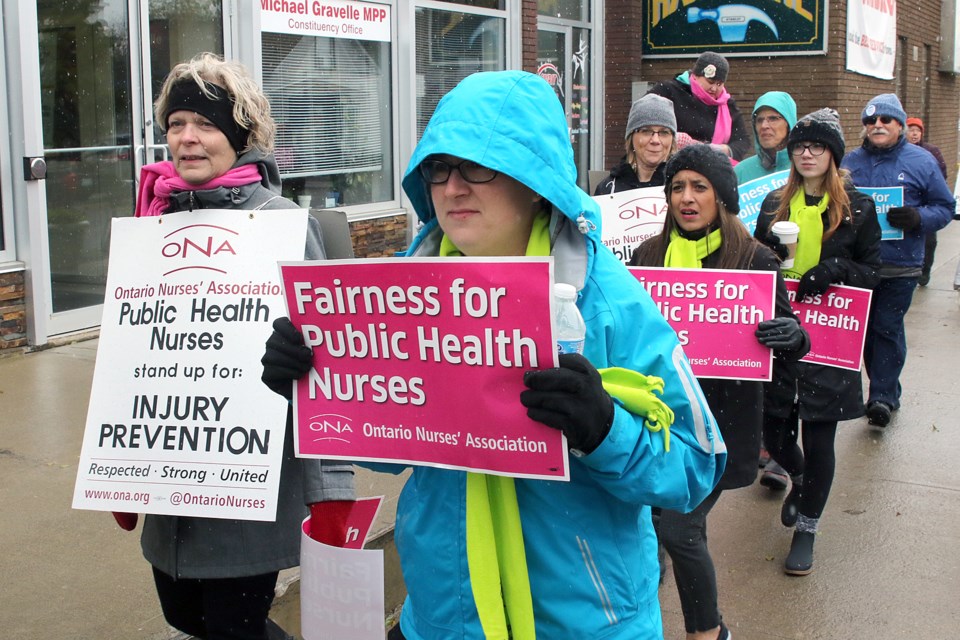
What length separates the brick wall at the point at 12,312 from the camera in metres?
7.16

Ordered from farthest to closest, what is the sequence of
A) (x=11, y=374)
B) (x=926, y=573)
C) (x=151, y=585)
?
(x=11, y=374) → (x=926, y=573) → (x=151, y=585)

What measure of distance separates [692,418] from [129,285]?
5.53 feet

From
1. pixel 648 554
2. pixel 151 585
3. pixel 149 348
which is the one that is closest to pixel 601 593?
pixel 648 554

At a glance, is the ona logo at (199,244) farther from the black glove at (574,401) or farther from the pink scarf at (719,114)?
the pink scarf at (719,114)

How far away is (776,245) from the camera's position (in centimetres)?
509

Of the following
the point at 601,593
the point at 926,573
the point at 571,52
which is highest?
the point at 571,52

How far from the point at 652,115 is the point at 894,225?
2445 mm

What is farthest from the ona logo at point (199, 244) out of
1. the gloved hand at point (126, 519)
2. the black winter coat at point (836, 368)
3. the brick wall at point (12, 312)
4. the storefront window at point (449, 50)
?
the storefront window at point (449, 50)

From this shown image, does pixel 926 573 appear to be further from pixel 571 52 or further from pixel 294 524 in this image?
pixel 571 52

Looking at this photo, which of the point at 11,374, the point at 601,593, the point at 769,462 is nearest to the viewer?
the point at 601,593

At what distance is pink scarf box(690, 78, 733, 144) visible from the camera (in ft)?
26.3

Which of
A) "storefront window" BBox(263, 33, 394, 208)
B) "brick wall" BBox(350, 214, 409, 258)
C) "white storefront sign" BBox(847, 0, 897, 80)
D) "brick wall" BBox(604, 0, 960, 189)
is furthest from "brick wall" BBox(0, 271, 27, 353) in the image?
"white storefront sign" BBox(847, 0, 897, 80)

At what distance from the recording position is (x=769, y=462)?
20.4 feet

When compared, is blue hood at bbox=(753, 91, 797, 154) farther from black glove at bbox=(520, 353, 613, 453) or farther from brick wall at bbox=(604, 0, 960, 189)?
brick wall at bbox=(604, 0, 960, 189)
